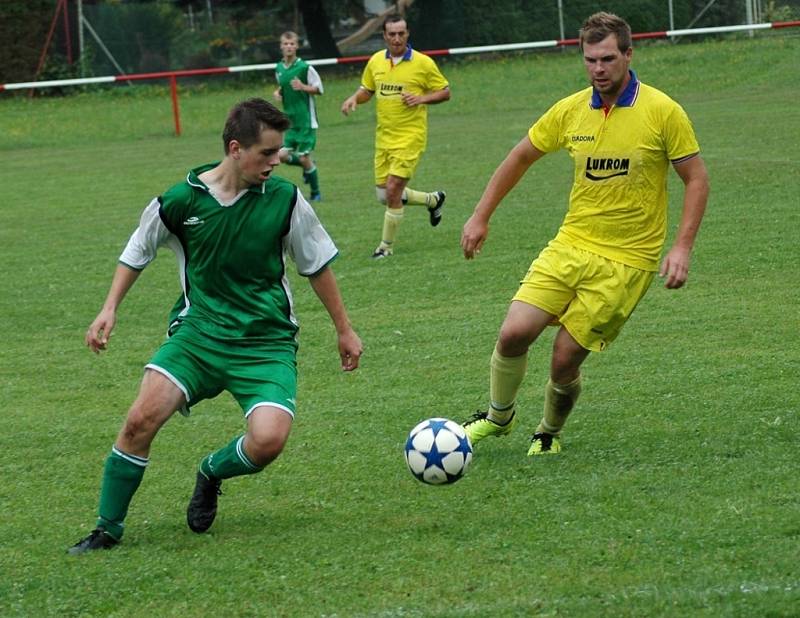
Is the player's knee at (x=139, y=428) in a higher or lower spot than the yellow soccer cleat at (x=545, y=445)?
higher

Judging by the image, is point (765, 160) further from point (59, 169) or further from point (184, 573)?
point (184, 573)

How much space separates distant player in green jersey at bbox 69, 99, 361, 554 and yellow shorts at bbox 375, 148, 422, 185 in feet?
24.3

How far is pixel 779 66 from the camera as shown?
26.8 m

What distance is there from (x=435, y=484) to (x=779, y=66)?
23052 mm

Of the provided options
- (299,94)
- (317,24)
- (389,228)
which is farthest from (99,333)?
(317,24)

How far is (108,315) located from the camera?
5.25m

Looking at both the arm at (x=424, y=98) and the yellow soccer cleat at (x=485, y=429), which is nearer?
the yellow soccer cleat at (x=485, y=429)

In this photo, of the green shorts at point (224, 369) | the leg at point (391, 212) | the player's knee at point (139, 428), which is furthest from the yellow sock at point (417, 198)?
the player's knee at point (139, 428)

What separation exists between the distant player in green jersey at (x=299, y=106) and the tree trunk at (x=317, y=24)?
662 inches

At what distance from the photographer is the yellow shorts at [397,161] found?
42.2 feet

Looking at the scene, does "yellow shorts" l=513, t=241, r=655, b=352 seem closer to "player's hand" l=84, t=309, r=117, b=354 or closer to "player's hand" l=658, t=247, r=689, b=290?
"player's hand" l=658, t=247, r=689, b=290

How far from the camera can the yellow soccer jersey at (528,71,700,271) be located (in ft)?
19.6

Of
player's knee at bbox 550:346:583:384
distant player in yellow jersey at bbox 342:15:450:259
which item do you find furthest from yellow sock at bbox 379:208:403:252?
player's knee at bbox 550:346:583:384

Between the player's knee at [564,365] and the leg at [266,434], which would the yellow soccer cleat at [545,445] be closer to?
the player's knee at [564,365]
